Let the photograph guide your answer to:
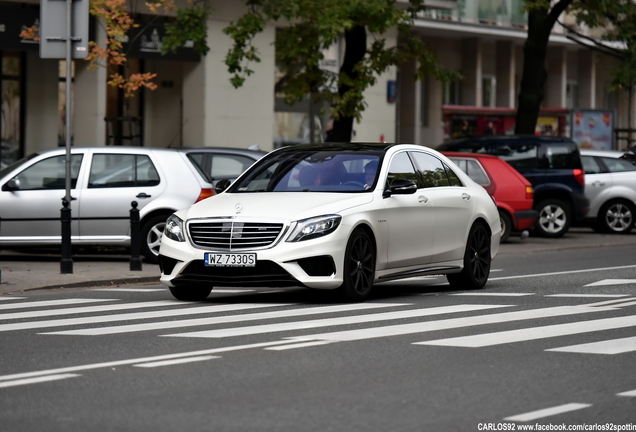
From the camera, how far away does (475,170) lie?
75.6 feet

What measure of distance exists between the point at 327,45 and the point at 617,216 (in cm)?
710

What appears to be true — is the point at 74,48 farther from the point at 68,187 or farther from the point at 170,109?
the point at 170,109

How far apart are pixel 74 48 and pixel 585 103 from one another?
131 feet

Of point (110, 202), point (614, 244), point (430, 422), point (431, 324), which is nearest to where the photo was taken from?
point (430, 422)

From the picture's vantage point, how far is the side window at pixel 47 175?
17.9 meters

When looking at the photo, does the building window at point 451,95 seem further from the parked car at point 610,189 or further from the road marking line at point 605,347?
the road marking line at point 605,347

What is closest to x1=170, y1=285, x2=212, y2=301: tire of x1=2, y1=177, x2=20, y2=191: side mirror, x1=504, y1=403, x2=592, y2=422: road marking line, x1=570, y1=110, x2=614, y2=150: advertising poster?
x1=2, y1=177, x2=20, y2=191: side mirror

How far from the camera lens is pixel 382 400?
690 cm

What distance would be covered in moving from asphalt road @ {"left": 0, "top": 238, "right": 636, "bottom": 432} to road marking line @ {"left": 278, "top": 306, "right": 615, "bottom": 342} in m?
0.02

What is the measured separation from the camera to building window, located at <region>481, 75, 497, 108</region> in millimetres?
48969

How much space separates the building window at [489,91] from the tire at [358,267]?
3710 cm

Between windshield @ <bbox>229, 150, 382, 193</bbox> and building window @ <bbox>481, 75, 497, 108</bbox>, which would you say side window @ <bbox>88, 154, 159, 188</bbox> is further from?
building window @ <bbox>481, 75, 497, 108</bbox>

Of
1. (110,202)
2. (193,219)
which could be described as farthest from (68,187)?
(193,219)

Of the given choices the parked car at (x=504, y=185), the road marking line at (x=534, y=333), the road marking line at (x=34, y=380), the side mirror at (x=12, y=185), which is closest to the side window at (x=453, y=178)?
the road marking line at (x=534, y=333)
